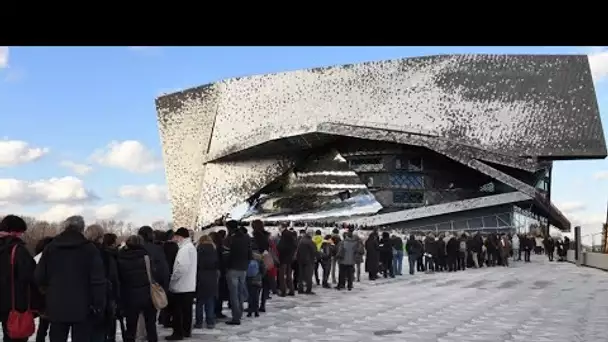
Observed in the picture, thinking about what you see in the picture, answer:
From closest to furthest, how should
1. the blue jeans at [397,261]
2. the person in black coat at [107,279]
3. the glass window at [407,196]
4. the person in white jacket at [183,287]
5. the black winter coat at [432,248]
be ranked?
1. the person in black coat at [107,279]
2. the person in white jacket at [183,287]
3. the blue jeans at [397,261]
4. the black winter coat at [432,248]
5. the glass window at [407,196]

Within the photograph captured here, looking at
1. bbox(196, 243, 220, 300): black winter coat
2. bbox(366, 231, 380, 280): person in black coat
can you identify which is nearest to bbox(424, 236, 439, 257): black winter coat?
bbox(366, 231, 380, 280): person in black coat

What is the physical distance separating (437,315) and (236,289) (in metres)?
3.16

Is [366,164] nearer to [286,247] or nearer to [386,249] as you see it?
[386,249]

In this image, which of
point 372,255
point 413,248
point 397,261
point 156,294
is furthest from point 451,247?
point 156,294

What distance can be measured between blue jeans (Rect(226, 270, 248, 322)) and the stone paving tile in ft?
0.75

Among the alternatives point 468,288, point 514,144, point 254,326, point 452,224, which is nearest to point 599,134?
point 514,144

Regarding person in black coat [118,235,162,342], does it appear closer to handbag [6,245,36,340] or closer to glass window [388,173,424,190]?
handbag [6,245,36,340]

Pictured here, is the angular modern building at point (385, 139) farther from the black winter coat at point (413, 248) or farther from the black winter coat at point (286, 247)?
the black winter coat at point (286, 247)

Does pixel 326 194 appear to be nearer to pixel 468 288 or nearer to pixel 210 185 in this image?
pixel 210 185

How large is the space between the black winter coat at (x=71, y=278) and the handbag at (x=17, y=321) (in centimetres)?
23

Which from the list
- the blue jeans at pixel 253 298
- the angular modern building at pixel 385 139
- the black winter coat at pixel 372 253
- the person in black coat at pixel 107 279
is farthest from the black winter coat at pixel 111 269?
the angular modern building at pixel 385 139

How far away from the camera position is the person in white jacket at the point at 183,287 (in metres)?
8.33
